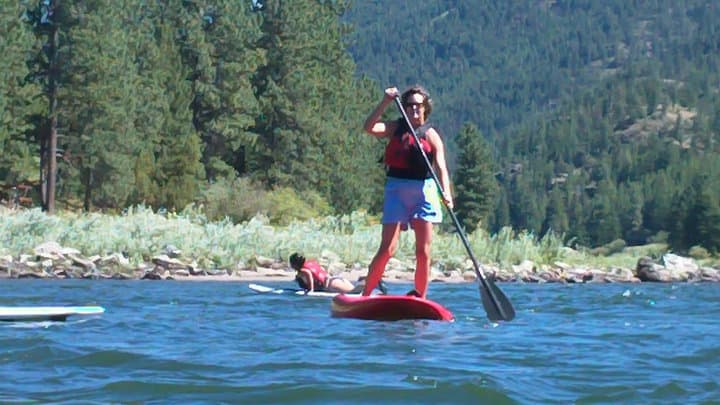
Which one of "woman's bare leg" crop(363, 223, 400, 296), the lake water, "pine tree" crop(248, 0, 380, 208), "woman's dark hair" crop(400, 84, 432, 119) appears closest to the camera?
the lake water

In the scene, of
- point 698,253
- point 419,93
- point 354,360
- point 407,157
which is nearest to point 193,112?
point 698,253

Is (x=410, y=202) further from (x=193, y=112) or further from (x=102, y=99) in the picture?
(x=193, y=112)

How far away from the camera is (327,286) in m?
17.0

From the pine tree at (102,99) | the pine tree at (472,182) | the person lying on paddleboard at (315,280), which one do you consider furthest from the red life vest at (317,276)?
the pine tree at (472,182)

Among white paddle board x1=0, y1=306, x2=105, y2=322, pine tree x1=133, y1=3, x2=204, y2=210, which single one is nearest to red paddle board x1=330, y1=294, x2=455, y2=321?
white paddle board x1=0, y1=306, x2=105, y2=322

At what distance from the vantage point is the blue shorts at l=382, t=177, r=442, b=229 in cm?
1104

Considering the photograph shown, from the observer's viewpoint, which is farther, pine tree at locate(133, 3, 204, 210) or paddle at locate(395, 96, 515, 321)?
pine tree at locate(133, 3, 204, 210)

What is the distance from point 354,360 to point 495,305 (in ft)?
11.9

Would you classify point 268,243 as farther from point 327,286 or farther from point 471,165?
point 471,165

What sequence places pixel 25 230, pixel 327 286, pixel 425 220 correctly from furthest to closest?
pixel 25 230 < pixel 327 286 < pixel 425 220

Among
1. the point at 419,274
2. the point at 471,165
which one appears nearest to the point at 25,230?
the point at 419,274

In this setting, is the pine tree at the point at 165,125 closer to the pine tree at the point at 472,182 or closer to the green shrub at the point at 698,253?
the pine tree at the point at 472,182

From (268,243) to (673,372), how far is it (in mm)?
25301

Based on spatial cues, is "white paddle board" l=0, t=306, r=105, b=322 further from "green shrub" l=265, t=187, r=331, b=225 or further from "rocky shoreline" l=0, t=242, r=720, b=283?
"green shrub" l=265, t=187, r=331, b=225
